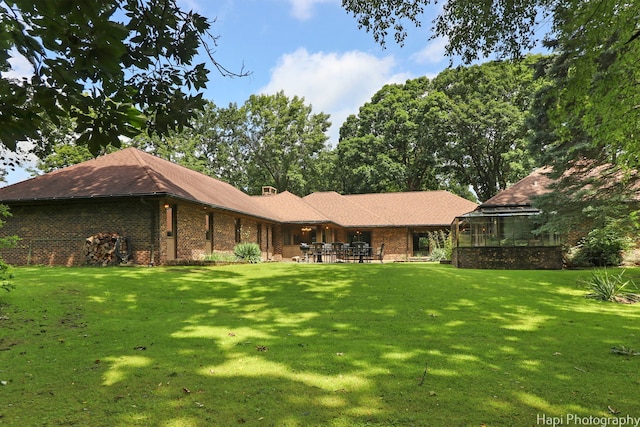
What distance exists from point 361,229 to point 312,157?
1738cm

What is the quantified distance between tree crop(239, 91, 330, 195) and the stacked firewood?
29.9 m

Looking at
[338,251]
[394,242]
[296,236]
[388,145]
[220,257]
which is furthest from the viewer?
[388,145]

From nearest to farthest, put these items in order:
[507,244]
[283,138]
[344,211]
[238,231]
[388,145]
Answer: [507,244] < [238,231] < [344,211] < [388,145] < [283,138]

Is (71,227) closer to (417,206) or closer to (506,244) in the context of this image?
(506,244)

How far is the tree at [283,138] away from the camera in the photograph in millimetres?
45000

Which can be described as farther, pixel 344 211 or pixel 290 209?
pixel 344 211

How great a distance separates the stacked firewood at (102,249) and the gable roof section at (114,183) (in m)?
1.65

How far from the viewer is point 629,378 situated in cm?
412

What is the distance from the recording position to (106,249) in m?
15.1

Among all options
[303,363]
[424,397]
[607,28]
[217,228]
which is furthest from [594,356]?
[217,228]

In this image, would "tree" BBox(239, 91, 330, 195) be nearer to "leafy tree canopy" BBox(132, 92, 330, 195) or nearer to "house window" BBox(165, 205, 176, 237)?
"leafy tree canopy" BBox(132, 92, 330, 195)

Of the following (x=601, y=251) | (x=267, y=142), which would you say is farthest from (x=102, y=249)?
(x=267, y=142)

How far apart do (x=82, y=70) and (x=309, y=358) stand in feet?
12.5

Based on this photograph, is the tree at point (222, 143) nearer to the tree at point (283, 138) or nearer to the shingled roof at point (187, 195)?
the tree at point (283, 138)
